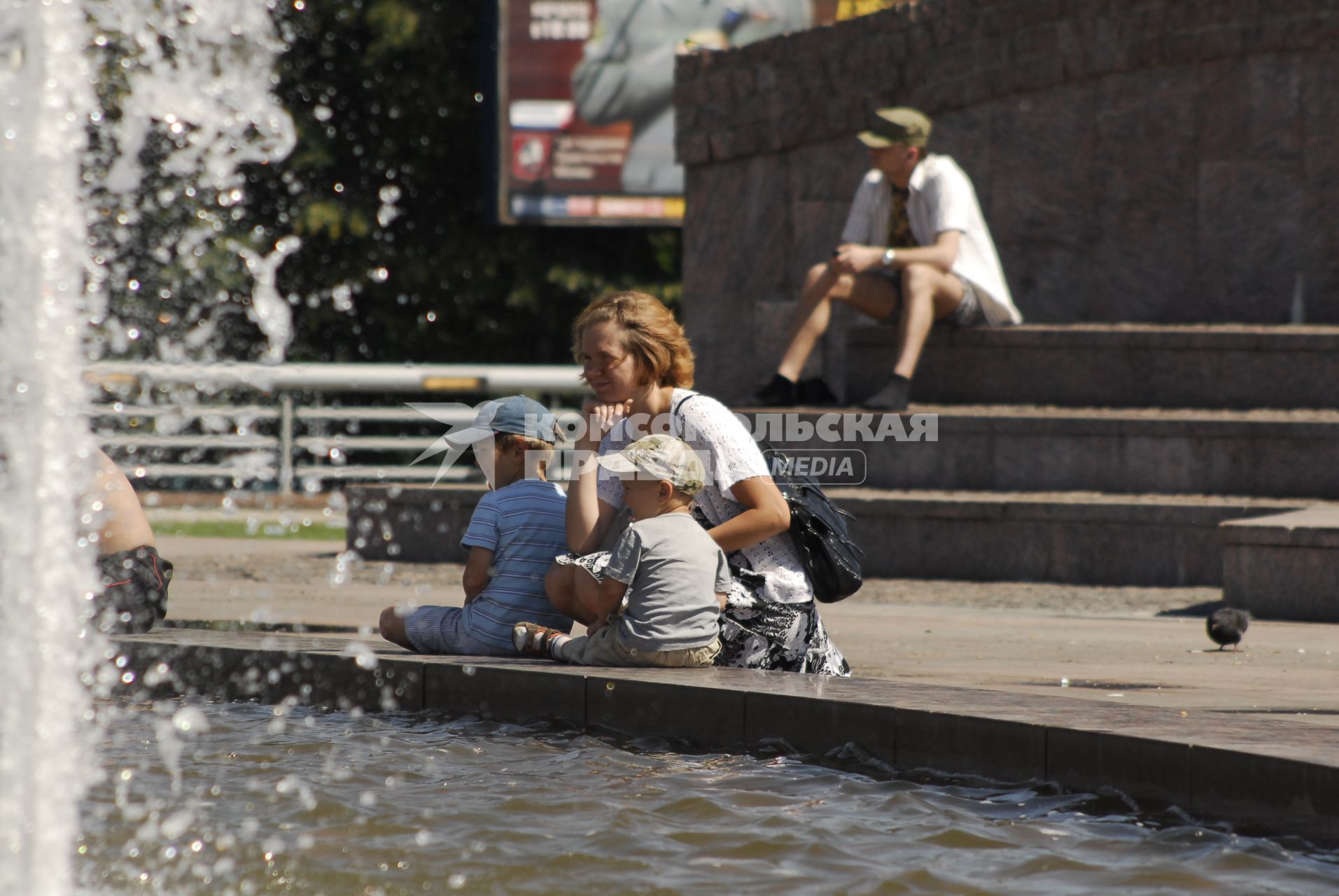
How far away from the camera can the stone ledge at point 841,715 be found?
173 inches

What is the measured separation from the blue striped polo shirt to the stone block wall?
510 centimetres

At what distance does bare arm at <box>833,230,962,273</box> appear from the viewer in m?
10.6

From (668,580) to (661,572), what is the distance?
3cm

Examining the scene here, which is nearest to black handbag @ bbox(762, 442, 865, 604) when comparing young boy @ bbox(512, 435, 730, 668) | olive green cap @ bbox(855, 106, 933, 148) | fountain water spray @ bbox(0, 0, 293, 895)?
young boy @ bbox(512, 435, 730, 668)

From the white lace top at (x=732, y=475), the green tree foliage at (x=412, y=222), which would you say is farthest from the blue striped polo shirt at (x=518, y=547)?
the green tree foliage at (x=412, y=222)

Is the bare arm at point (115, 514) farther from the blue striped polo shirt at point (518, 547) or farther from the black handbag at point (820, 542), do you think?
the black handbag at point (820, 542)

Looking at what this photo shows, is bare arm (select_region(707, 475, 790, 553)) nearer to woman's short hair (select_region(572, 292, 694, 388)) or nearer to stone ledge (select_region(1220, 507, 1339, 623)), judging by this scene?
woman's short hair (select_region(572, 292, 694, 388))

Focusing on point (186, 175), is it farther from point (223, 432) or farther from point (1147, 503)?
point (1147, 503)

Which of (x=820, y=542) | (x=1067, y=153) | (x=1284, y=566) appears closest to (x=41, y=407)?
(x=820, y=542)

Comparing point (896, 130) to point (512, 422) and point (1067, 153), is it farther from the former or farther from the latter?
point (512, 422)

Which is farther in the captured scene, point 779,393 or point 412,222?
point 412,222

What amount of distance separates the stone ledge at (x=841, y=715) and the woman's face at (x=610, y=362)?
0.88m

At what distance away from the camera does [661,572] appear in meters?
5.62

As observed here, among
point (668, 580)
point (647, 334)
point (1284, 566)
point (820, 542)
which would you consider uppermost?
point (647, 334)
